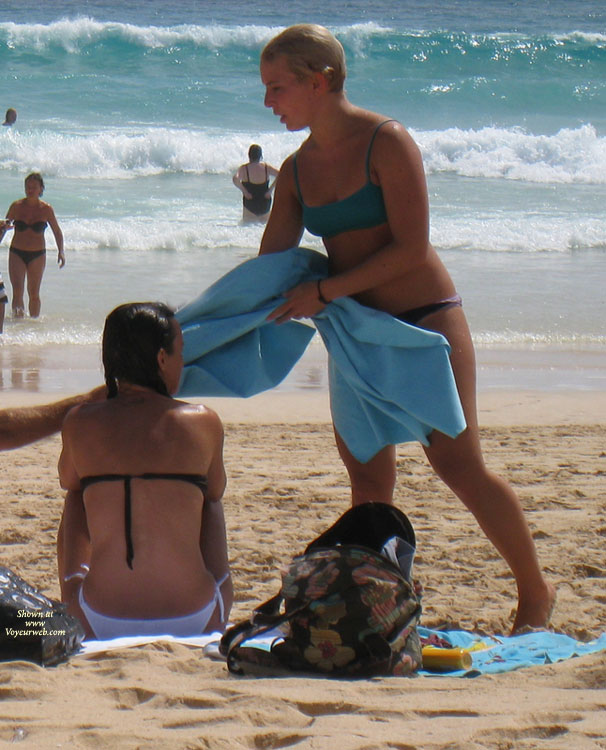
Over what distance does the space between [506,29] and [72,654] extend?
33.4m

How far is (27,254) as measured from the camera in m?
10.3

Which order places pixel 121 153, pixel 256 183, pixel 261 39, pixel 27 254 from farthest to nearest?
pixel 261 39, pixel 121 153, pixel 256 183, pixel 27 254

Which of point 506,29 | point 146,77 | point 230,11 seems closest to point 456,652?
point 146,77

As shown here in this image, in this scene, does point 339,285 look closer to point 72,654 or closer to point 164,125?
point 72,654

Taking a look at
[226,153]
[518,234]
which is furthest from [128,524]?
[226,153]

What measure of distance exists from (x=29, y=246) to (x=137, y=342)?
7.95 metres

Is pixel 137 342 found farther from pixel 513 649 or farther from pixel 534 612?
pixel 534 612

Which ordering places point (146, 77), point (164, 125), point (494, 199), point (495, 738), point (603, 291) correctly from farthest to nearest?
point (146, 77), point (164, 125), point (494, 199), point (603, 291), point (495, 738)

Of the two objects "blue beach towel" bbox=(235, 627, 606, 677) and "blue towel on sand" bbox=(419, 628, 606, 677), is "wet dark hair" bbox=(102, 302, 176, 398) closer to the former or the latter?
"blue beach towel" bbox=(235, 627, 606, 677)

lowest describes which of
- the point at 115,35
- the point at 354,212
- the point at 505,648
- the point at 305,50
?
the point at 505,648

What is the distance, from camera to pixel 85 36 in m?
27.9

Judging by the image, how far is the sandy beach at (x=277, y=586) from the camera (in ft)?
7.08

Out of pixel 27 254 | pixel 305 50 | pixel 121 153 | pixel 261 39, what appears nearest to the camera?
pixel 305 50

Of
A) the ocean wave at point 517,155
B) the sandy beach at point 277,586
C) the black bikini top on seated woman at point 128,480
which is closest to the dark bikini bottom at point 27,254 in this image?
the sandy beach at point 277,586
